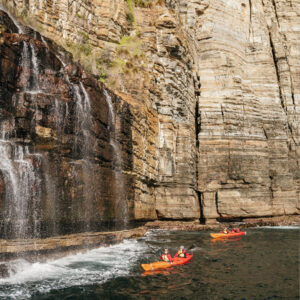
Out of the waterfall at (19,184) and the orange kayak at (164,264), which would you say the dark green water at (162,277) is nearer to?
the orange kayak at (164,264)

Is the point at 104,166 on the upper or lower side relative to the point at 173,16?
lower

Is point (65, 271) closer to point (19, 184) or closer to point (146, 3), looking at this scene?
point (19, 184)

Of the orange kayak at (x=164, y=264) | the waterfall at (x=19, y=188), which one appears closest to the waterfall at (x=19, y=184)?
the waterfall at (x=19, y=188)

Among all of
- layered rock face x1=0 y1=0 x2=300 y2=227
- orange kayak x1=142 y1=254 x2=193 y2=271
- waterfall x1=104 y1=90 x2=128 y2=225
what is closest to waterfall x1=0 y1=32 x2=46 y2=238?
orange kayak x1=142 y1=254 x2=193 y2=271

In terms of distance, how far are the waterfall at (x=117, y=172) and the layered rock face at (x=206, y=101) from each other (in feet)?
2.35

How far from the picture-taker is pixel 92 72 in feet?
88.5

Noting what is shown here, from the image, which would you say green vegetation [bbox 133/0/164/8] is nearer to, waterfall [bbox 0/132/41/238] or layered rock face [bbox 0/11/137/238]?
layered rock face [bbox 0/11/137/238]

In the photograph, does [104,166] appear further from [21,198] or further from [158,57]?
[158,57]

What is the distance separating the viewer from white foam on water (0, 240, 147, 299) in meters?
10.7

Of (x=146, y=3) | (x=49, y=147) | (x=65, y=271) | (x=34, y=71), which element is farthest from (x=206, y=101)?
(x=65, y=271)

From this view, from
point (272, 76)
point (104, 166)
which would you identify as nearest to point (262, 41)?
point (272, 76)

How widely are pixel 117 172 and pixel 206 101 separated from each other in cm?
1899

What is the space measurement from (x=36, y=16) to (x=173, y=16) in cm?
1461

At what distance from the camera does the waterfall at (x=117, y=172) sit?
2039 centimetres
